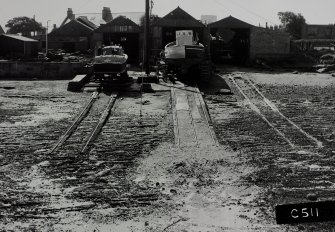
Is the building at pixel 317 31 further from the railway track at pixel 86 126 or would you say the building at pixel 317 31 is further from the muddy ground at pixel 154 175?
the muddy ground at pixel 154 175

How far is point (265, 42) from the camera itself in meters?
43.4

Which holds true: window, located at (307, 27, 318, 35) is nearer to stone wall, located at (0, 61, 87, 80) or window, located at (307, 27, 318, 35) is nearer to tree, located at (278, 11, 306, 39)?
tree, located at (278, 11, 306, 39)

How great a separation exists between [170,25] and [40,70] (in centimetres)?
1502

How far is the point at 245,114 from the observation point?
60.4 feet

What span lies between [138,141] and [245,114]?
20.2 feet

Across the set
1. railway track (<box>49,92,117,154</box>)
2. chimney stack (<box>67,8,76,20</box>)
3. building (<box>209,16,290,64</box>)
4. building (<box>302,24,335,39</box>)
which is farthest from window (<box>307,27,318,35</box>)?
railway track (<box>49,92,117,154</box>)

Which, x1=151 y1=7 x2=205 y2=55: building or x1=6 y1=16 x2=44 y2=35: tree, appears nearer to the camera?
x1=151 y1=7 x2=205 y2=55: building

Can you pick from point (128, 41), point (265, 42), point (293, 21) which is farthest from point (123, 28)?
point (293, 21)

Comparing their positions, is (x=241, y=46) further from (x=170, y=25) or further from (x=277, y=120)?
(x=277, y=120)

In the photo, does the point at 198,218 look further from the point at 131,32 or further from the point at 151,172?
the point at 131,32

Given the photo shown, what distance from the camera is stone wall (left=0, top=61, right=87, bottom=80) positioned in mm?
30973

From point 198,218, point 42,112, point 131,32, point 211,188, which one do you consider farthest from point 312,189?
point 131,32

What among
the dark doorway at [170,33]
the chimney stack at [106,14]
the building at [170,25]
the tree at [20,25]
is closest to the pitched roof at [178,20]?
the building at [170,25]

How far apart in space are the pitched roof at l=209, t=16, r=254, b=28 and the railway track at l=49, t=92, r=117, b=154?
23.7 meters
